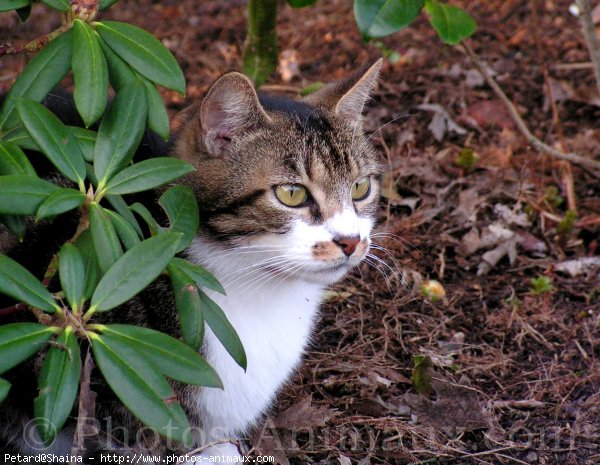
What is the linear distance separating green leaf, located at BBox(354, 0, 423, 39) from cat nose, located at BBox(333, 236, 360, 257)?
79 centimetres

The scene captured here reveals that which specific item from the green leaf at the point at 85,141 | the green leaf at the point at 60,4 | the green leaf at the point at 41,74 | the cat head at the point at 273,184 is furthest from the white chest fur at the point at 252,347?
the green leaf at the point at 60,4

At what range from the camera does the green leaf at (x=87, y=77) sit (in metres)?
2.45

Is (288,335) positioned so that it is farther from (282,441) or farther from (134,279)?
(134,279)

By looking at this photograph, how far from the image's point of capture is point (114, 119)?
8.29 feet

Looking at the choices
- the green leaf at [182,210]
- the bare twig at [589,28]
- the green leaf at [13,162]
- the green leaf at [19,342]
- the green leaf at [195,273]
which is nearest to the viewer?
the green leaf at [19,342]

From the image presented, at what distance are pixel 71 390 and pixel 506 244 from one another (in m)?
2.86

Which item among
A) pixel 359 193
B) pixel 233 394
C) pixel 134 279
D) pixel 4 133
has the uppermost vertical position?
pixel 4 133

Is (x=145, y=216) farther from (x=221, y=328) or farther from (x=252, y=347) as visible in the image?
(x=252, y=347)

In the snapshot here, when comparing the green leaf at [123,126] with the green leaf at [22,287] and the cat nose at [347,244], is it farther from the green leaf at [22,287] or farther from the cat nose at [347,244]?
the cat nose at [347,244]

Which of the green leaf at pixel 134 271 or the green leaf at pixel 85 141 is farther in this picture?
the green leaf at pixel 85 141

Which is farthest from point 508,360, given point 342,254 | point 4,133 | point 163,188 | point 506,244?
point 4,133

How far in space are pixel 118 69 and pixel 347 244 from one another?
961 millimetres

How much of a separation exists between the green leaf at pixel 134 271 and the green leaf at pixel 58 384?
127mm

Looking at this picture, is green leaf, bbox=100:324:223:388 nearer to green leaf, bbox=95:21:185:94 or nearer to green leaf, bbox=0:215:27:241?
green leaf, bbox=0:215:27:241
